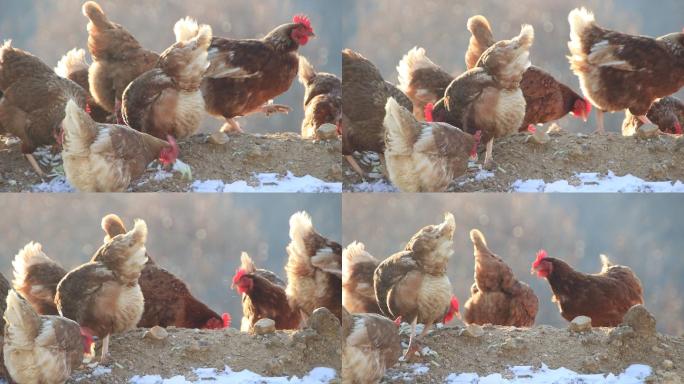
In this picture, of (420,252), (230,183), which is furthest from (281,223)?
(420,252)

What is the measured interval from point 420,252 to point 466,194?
0.46 meters

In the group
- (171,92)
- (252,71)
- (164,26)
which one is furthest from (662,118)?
(164,26)

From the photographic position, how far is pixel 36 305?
6086 mm

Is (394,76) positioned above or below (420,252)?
above

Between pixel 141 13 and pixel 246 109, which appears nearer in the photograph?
pixel 246 109

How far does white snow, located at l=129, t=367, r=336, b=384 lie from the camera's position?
5.99 meters

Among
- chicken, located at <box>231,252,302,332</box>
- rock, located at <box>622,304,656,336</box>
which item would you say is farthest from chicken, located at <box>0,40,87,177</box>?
rock, located at <box>622,304,656,336</box>

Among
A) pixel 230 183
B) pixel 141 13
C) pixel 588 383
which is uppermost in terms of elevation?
pixel 141 13

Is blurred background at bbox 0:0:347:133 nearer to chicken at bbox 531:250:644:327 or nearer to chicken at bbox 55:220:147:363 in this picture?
chicken at bbox 55:220:147:363

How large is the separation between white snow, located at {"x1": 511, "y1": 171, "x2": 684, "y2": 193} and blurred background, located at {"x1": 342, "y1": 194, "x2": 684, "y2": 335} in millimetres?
117

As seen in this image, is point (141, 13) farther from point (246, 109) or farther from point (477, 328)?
point (477, 328)

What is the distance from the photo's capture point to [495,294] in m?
6.33

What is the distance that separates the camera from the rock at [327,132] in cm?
614

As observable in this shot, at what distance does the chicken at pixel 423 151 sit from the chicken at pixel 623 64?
84 centimetres
